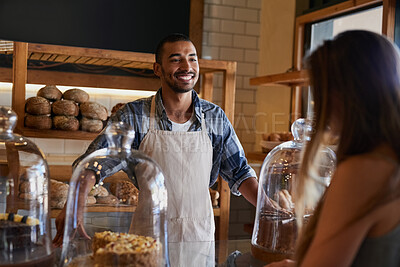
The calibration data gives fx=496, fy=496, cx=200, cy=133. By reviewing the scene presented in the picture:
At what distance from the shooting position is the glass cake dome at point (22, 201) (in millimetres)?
1134

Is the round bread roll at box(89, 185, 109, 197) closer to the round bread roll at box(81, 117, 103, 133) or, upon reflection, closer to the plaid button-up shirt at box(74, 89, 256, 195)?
the plaid button-up shirt at box(74, 89, 256, 195)

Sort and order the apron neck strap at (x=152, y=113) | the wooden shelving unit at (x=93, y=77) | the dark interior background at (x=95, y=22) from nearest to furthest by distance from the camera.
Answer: the apron neck strap at (x=152, y=113)
the wooden shelving unit at (x=93, y=77)
the dark interior background at (x=95, y=22)

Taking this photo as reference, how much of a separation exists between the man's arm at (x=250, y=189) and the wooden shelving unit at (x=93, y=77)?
1047 mm

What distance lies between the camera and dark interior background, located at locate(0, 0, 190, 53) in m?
3.84

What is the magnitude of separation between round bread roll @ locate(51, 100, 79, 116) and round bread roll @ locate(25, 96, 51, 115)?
0.04 meters

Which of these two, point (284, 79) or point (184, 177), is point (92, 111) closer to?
point (184, 177)

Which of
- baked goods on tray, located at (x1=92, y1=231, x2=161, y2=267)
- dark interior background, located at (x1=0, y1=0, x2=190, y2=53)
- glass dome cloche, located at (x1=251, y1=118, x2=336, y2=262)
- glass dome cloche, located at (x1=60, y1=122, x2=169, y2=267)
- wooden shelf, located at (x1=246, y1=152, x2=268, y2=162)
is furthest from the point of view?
dark interior background, located at (x1=0, y1=0, x2=190, y2=53)

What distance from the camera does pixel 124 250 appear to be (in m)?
1.05

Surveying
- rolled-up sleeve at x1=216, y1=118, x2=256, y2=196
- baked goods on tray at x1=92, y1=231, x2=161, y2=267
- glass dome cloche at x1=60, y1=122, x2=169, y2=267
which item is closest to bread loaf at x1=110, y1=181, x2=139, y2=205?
glass dome cloche at x1=60, y1=122, x2=169, y2=267

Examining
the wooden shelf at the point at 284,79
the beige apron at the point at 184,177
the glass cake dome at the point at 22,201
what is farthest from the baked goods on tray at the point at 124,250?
the wooden shelf at the point at 284,79

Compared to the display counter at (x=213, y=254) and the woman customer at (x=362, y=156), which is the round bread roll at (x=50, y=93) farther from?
the woman customer at (x=362, y=156)

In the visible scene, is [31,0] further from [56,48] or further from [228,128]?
[228,128]

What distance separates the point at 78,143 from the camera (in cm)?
394

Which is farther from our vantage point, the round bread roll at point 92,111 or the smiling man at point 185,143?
the round bread roll at point 92,111
